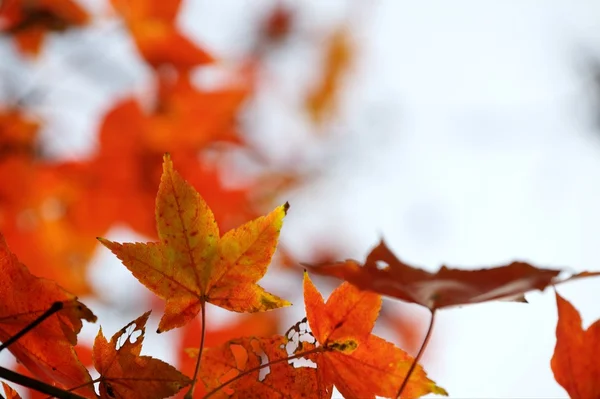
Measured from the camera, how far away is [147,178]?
1.65 m

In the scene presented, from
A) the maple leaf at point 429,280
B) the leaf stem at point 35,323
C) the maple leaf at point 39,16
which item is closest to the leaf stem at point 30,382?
A: the leaf stem at point 35,323

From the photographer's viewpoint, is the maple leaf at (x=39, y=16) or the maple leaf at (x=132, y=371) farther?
the maple leaf at (x=39, y=16)

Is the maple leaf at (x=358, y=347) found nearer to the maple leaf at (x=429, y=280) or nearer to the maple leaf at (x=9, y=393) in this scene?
the maple leaf at (x=429, y=280)

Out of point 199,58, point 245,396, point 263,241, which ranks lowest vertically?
point 199,58

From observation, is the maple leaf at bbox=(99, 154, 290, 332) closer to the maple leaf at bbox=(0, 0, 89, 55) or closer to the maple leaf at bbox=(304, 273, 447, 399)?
the maple leaf at bbox=(304, 273, 447, 399)

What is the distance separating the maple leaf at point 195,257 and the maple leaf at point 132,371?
0.03m

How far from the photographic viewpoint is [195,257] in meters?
0.47

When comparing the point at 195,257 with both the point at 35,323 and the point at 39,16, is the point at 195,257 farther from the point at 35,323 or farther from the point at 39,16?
the point at 39,16

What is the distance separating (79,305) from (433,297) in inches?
8.7

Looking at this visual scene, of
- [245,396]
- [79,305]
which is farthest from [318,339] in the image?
Result: [79,305]

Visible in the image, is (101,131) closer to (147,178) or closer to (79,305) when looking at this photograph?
(147,178)

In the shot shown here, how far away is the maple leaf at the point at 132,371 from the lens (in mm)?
455

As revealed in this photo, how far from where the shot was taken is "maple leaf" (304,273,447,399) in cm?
49

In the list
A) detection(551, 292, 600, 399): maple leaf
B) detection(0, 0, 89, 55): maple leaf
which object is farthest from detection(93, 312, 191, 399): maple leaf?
detection(0, 0, 89, 55): maple leaf
